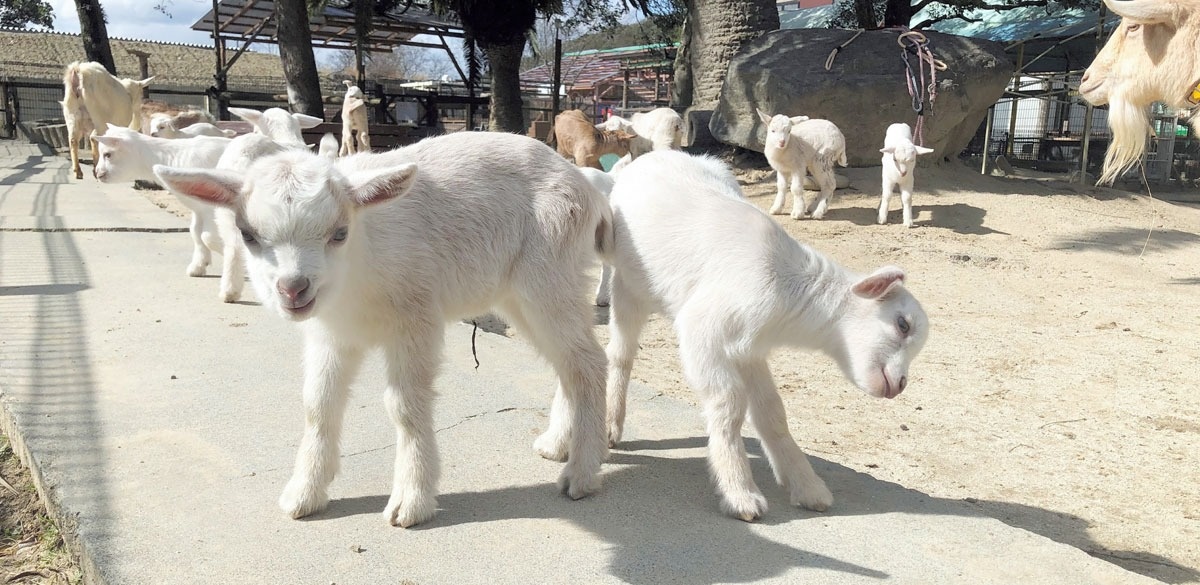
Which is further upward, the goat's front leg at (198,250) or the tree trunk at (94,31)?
the tree trunk at (94,31)

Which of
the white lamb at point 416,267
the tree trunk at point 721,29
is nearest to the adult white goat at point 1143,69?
the white lamb at point 416,267

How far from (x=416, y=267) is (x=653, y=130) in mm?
9397

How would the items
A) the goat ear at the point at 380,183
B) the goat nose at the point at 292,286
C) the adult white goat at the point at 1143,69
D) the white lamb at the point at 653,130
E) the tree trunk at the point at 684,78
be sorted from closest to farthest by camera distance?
the goat nose at the point at 292,286 → the goat ear at the point at 380,183 → the adult white goat at the point at 1143,69 → the white lamb at the point at 653,130 → the tree trunk at the point at 684,78

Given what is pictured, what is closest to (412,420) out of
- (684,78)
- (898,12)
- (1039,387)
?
(1039,387)

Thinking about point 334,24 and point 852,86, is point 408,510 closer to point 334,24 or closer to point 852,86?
point 852,86

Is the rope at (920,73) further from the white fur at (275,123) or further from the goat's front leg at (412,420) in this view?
the goat's front leg at (412,420)

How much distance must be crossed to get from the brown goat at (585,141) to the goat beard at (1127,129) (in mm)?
6912

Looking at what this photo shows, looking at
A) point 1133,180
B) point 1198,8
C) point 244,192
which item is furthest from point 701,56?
point 244,192

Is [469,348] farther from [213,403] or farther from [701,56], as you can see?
[701,56]

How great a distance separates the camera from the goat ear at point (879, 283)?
9.75 feet

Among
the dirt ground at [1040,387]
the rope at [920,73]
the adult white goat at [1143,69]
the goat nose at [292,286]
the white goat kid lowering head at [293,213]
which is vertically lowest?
the dirt ground at [1040,387]

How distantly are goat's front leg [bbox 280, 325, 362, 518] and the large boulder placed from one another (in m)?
10.8

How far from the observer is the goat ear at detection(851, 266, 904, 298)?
2.97 metres

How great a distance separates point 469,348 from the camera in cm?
480
